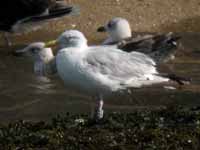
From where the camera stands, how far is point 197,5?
13805mm

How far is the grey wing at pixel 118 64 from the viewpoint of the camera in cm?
748

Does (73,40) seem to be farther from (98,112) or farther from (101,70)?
(98,112)

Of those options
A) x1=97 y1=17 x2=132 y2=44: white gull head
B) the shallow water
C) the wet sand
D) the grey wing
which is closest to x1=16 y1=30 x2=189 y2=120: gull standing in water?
the grey wing

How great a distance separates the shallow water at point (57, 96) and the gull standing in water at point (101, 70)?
1172 mm

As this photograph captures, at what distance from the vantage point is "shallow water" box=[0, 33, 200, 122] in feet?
29.0

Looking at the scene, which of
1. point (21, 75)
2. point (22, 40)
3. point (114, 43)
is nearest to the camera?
point (114, 43)

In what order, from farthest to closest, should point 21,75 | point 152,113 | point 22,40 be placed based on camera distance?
point 22,40, point 21,75, point 152,113

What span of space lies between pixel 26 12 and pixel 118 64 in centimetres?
413

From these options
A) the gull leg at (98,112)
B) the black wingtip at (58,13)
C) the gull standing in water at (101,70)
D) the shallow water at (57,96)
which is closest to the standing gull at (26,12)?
the black wingtip at (58,13)

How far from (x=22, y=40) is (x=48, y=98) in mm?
3280

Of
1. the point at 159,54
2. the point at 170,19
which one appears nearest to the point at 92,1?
the point at 170,19

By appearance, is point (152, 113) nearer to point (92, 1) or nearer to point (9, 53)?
point (9, 53)

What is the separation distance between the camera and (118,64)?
7.58 metres

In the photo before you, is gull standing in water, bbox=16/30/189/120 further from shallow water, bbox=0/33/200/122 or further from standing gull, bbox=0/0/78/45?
standing gull, bbox=0/0/78/45
